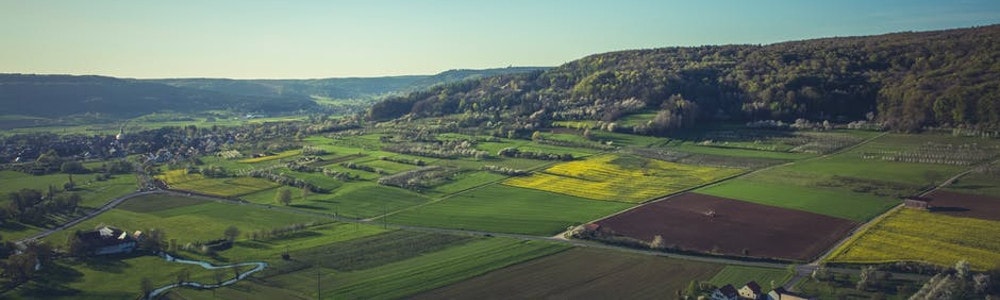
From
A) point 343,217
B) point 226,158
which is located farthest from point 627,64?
point 343,217

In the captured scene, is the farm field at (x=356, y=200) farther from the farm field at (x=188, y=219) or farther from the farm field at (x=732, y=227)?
the farm field at (x=732, y=227)

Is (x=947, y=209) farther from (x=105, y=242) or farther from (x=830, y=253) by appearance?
(x=105, y=242)

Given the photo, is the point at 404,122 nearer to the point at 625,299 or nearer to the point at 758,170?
the point at 758,170

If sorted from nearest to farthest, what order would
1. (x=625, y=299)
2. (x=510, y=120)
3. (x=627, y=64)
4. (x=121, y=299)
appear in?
(x=625, y=299) < (x=121, y=299) < (x=510, y=120) < (x=627, y=64)

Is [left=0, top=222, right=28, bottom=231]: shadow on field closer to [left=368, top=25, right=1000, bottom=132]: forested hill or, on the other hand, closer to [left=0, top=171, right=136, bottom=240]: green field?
[left=0, top=171, right=136, bottom=240]: green field

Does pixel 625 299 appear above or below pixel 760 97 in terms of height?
below

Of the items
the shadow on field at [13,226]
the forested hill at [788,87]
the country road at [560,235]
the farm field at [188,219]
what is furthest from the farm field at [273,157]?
the shadow on field at [13,226]
